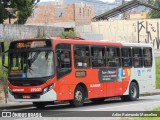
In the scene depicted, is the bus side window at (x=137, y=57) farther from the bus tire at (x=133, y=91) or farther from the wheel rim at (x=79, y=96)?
the wheel rim at (x=79, y=96)

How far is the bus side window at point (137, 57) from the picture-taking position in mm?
25192

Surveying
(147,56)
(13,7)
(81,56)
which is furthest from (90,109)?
(13,7)

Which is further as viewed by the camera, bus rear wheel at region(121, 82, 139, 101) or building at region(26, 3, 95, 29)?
building at region(26, 3, 95, 29)

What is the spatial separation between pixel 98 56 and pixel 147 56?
15.9 feet

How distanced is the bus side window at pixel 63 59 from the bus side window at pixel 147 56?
692 cm

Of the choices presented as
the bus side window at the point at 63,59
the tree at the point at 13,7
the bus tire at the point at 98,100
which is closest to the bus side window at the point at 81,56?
the bus side window at the point at 63,59

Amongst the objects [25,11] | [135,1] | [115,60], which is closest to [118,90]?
[115,60]

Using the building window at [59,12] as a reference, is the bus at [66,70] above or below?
below

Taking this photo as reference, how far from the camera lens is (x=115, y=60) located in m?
23.7

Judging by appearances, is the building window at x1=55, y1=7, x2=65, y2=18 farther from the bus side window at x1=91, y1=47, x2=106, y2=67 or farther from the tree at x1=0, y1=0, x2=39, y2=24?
the bus side window at x1=91, y1=47, x2=106, y2=67

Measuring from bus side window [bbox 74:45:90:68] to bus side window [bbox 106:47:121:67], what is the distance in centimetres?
185

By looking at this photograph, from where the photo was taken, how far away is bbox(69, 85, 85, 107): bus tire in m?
20.5

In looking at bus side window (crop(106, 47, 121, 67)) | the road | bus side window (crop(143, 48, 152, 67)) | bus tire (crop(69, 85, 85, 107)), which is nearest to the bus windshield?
the road

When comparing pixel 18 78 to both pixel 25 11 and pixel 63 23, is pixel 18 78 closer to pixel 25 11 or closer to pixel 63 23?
pixel 25 11
